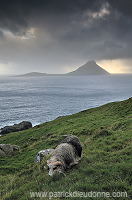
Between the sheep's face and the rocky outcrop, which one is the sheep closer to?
the sheep's face

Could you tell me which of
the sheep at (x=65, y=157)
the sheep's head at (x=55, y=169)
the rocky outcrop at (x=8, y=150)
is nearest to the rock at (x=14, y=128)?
the rocky outcrop at (x=8, y=150)

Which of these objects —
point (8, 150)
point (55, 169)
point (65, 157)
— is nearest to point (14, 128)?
point (8, 150)

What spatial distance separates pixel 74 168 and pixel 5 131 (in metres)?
49.8

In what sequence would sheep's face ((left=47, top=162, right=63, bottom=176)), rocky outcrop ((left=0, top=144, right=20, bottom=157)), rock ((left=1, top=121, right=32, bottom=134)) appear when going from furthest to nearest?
rock ((left=1, top=121, right=32, bottom=134))
rocky outcrop ((left=0, top=144, right=20, bottom=157))
sheep's face ((left=47, top=162, right=63, bottom=176))

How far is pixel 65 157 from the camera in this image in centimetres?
938

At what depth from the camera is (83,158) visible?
10.9m

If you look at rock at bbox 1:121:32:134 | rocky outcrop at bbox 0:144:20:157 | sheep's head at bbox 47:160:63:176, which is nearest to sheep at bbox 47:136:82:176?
sheep's head at bbox 47:160:63:176

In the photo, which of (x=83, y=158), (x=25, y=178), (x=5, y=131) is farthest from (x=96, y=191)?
(x=5, y=131)

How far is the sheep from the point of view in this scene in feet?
27.8

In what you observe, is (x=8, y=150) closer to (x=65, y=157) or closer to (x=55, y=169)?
(x=65, y=157)

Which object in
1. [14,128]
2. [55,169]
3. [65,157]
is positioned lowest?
[14,128]

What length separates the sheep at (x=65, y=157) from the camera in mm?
8484

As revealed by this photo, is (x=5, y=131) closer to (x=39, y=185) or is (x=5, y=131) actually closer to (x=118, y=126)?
(x=118, y=126)

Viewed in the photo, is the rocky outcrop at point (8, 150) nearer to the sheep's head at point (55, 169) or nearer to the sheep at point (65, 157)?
the sheep at point (65, 157)
